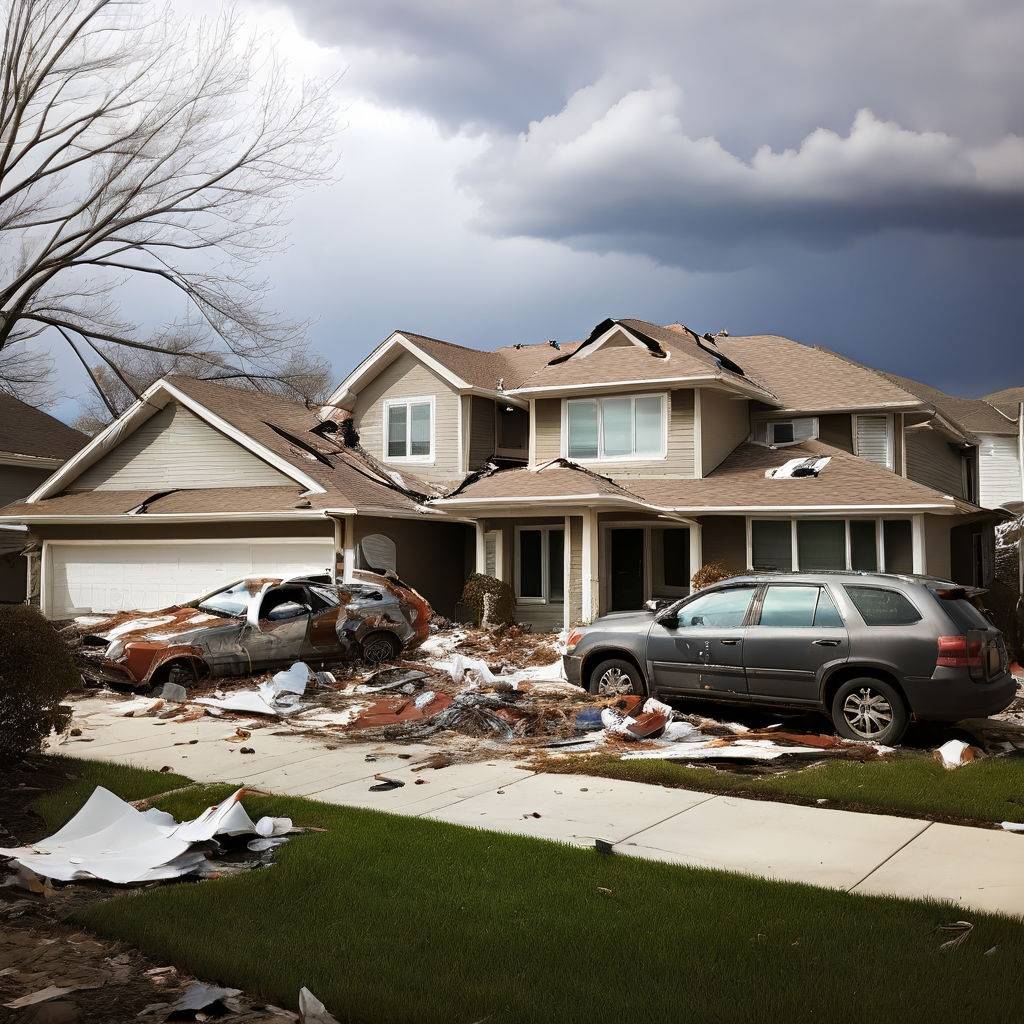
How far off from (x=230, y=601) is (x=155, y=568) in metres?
9.24

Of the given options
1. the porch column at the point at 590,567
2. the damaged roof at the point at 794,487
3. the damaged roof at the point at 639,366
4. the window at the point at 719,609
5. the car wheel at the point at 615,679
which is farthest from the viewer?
the damaged roof at the point at 639,366

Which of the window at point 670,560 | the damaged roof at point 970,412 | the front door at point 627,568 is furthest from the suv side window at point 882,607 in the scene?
the damaged roof at point 970,412

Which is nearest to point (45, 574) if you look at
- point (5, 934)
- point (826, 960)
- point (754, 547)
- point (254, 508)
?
point (254, 508)

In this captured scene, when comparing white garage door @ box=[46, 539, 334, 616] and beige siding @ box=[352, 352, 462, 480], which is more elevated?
beige siding @ box=[352, 352, 462, 480]

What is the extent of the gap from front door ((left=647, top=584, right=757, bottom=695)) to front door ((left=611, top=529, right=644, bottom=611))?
37.5 feet

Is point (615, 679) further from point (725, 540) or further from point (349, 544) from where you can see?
point (349, 544)

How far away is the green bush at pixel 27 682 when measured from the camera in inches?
337

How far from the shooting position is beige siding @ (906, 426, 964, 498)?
2530 cm

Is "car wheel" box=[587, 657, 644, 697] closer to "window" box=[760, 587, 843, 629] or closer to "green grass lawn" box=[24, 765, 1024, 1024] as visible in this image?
"window" box=[760, 587, 843, 629]

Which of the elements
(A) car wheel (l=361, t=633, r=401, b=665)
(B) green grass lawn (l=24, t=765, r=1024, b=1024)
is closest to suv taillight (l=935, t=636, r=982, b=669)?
(B) green grass lawn (l=24, t=765, r=1024, b=1024)

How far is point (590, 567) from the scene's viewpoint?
21156 mm

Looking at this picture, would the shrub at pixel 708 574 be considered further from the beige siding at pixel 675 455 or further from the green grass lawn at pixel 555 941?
the green grass lawn at pixel 555 941

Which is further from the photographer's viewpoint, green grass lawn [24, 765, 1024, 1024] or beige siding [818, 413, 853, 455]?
beige siding [818, 413, 853, 455]

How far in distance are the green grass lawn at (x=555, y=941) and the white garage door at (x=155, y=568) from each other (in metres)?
15.9
